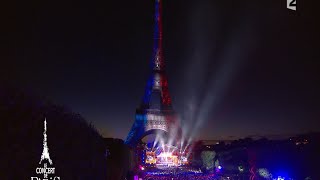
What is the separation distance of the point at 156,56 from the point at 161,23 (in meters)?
6.13

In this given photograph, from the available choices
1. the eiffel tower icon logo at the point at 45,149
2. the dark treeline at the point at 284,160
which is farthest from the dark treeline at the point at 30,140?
the dark treeline at the point at 284,160

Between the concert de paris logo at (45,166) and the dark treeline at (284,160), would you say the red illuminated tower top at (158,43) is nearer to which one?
the dark treeline at (284,160)

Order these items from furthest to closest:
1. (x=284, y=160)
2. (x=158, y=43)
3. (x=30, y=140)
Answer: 1. (x=158, y=43)
2. (x=284, y=160)
3. (x=30, y=140)

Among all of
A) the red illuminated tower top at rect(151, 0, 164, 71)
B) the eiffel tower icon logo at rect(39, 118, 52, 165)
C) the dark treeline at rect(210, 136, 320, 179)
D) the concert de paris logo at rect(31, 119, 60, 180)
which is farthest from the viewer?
the red illuminated tower top at rect(151, 0, 164, 71)

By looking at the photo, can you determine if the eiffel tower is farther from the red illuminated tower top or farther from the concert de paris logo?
the concert de paris logo

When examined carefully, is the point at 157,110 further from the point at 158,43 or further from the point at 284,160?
the point at 284,160

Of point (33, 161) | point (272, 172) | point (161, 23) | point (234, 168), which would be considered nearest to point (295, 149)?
point (272, 172)

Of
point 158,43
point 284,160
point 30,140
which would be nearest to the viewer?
point 30,140

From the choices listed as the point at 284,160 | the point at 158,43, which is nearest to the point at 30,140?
the point at 284,160

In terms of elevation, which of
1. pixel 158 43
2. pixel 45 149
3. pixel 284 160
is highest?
pixel 158 43

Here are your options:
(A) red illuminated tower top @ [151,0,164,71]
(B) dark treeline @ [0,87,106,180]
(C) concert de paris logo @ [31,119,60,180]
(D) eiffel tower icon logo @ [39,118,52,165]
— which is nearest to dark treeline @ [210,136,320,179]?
(B) dark treeline @ [0,87,106,180]

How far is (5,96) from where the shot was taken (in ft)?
29.7

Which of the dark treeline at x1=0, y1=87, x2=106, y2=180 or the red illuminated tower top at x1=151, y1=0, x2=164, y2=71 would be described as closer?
the dark treeline at x1=0, y1=87, x2=106, y2=180

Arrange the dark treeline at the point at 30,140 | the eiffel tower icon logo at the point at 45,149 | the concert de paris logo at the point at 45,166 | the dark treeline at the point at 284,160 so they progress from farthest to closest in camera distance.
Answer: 1. the dark treeline at the point at 284,160
2. the eiffel tower icon logo at the point at 45,149
3. the concert de paris logo at the point at 45,166
4. the dark treeline at the point at 30,140
